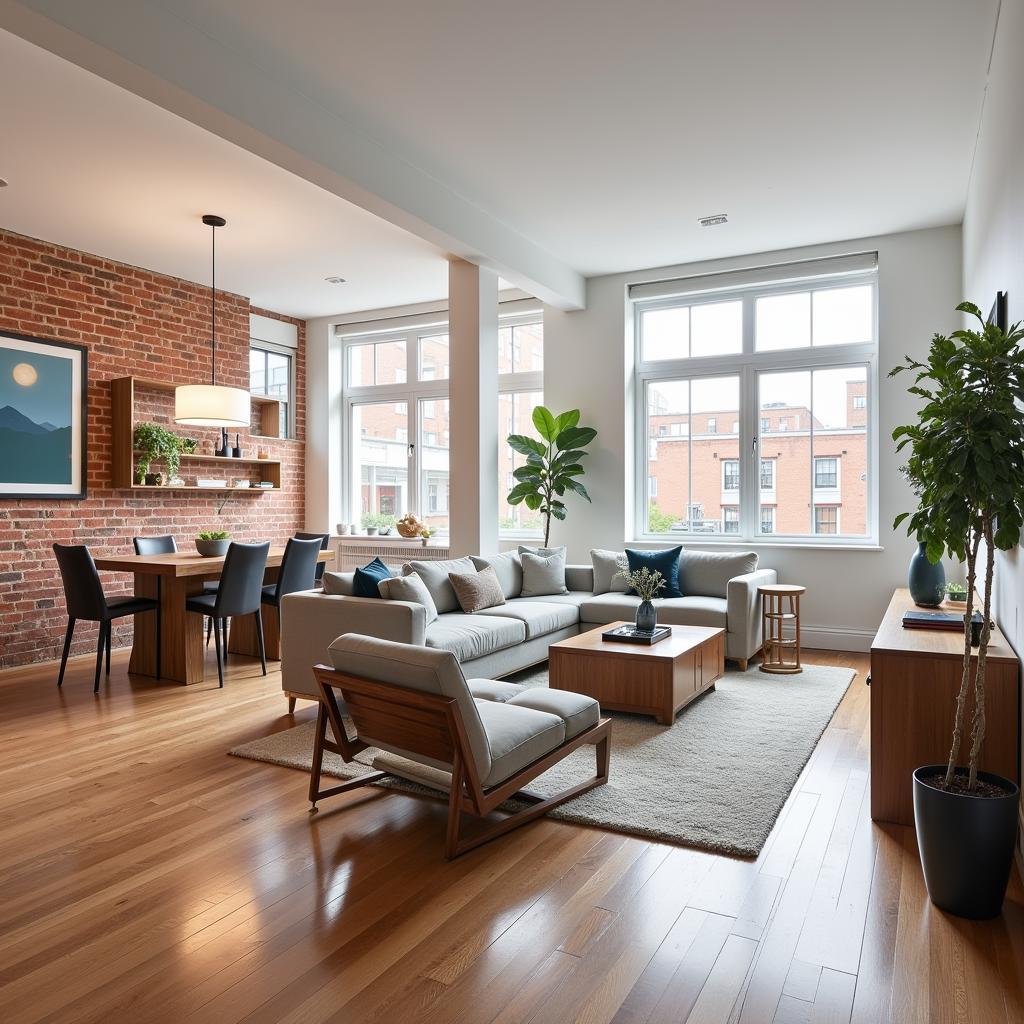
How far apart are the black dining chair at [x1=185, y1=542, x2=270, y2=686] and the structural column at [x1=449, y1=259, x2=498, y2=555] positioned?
1.57 m

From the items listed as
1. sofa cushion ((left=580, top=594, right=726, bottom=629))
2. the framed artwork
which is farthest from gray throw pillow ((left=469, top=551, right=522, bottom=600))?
the framed artwork

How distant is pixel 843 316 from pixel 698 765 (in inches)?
174

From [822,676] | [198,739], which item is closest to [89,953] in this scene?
[198,739]

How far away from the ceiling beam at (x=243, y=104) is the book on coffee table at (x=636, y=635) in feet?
9.25

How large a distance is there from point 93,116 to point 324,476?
4.82 m

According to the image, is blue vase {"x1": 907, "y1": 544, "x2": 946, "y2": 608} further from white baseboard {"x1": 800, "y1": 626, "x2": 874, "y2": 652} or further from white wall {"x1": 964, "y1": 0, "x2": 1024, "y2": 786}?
white baseboard {"x1": 800, "y1": 626, "x2": 874, "y2": 652}

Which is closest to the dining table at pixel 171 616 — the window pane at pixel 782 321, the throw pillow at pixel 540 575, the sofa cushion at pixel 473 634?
the sofa cushion at pixel 473 634

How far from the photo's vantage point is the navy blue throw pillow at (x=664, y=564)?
6004mm

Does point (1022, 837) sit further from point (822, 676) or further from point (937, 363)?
point (822, 676)

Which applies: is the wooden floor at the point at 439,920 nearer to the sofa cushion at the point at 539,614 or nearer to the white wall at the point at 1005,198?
the white wall at the point at 1005,198

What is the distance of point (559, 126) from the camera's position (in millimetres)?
4371

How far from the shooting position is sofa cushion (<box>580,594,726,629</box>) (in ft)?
18.0

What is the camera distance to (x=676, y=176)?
5.06m

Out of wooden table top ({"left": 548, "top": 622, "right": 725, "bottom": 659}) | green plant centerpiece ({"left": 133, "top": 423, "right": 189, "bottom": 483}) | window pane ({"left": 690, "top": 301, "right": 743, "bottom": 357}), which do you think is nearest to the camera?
wooden table top ({"left": 548, "top": 622, "right": 725, "bottom": 659})
